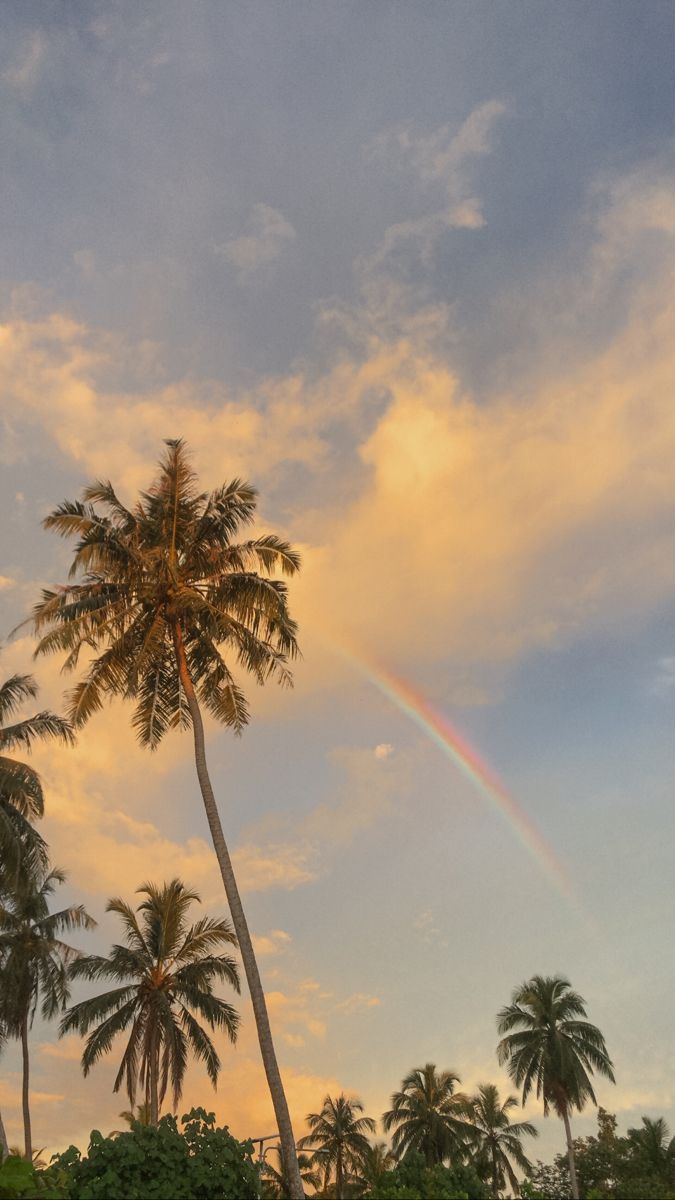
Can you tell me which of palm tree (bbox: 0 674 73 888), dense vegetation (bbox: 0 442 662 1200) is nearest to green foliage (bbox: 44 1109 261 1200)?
dense vegetation (bbox: 0 442 662 1200)

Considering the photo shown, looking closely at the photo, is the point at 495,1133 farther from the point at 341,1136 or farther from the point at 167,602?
the point at 167,602

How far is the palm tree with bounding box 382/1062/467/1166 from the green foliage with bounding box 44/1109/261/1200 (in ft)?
133

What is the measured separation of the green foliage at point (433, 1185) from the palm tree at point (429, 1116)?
121 feet

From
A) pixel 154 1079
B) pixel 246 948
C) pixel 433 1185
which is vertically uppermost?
pixel 246 948

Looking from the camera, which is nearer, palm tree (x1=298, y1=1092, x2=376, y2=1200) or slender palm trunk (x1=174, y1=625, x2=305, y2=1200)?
slender palm trunk (x1=174, y1=625, x2=305, y2=1200)

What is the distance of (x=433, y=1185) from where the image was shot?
18.1m

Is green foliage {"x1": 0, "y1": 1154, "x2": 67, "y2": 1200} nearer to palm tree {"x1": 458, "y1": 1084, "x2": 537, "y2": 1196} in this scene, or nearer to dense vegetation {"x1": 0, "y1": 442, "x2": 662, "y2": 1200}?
dense vegetation {"x1": 0, "y1": 442, "x2": 662, "y2": 1200}

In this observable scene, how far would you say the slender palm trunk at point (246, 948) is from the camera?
61.1 ft

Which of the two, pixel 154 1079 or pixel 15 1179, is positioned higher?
A: pixel 154 1079

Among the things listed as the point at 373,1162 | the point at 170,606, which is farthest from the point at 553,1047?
the point at 170,606

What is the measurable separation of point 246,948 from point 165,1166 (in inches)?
194

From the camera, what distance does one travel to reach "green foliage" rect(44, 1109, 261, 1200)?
1588 centimetres

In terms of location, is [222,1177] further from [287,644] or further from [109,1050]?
[109,1050]

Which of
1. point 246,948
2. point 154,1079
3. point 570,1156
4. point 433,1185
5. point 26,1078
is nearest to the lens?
point 433,1185
